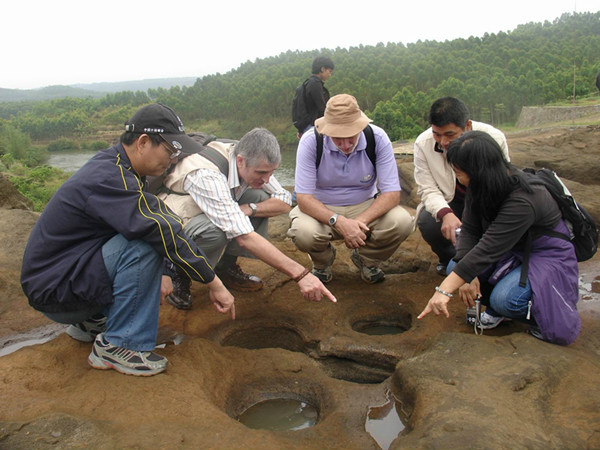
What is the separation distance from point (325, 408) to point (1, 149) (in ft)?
87.6

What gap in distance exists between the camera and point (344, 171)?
10.9ft

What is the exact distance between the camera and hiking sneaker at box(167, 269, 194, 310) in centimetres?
324

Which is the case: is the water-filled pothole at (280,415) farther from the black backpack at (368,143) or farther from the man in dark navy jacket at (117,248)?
the black backpack at (368,143)

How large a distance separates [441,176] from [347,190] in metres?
0.65

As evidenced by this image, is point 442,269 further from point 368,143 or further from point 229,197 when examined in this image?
point 229,197

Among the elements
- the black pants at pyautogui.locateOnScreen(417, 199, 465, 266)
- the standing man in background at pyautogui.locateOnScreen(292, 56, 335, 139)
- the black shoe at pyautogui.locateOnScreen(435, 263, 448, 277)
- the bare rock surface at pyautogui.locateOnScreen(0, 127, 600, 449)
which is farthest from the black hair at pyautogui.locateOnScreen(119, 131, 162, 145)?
the standing man in background at pyautogui.locateOnScreen(292, 56, 335, 139)

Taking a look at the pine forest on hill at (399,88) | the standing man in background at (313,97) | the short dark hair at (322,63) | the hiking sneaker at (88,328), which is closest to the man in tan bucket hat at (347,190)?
the hiking sneaker at (88,328)

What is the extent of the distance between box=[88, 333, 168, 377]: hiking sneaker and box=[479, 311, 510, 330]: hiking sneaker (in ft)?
5.88

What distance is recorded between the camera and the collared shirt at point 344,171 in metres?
3.26

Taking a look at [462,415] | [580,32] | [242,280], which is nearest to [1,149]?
[242,280]

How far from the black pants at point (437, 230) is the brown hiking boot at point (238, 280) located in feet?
4.13

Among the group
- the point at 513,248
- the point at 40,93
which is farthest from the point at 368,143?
the point at 40,93

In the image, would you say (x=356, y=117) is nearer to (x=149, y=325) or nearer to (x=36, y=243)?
(x=149, y=325)

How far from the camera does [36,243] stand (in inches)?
86.9
